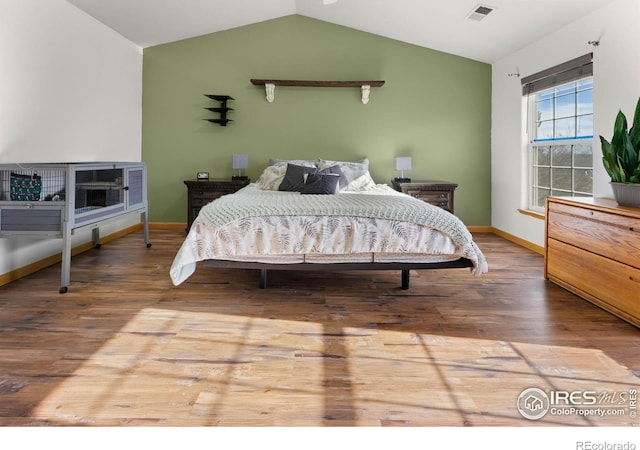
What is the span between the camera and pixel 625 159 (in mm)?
2881

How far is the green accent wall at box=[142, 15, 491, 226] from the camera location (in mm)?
5875

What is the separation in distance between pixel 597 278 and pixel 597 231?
31 centimetres

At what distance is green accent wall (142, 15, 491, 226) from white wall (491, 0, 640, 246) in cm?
39

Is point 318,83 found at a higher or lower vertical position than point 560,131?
higher

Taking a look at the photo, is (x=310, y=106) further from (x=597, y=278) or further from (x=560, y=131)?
(x=597, y=278)

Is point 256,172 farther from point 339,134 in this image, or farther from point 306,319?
point 306,319

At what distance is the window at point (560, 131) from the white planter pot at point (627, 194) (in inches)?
46.5

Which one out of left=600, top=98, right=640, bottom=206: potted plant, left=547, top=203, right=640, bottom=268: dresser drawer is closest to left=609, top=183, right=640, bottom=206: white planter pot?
left=600, top=98, right=640, bottom=206: potted plant

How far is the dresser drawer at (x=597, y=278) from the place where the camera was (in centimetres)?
259

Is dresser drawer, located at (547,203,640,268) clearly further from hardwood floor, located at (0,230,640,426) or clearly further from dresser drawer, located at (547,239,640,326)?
hardwood floor, located at (0,230,640,426)

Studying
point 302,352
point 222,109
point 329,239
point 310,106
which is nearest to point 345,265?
point 329,239

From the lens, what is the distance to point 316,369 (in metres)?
2.04

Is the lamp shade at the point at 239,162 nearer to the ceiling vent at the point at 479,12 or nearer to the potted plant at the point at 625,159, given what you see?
the ceiling vent at the point at 479,12
